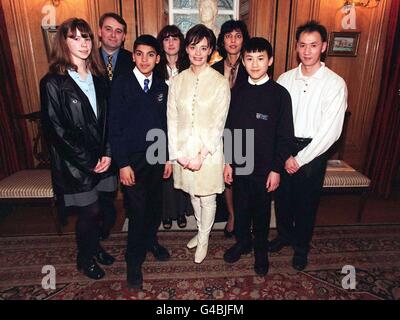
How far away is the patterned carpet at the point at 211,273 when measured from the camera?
2.39 meters

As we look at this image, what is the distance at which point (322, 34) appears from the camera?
2324mm

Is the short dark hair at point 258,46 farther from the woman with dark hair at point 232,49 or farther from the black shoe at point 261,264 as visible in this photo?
the black shoe at point 261,264

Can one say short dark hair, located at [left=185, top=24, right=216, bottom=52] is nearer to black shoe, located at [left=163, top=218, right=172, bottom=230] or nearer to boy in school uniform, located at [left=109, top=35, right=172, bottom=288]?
boy in school uniform, located at [left=109, top=35, right=172, bottom=288]

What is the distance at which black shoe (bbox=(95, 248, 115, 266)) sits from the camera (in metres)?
2.74

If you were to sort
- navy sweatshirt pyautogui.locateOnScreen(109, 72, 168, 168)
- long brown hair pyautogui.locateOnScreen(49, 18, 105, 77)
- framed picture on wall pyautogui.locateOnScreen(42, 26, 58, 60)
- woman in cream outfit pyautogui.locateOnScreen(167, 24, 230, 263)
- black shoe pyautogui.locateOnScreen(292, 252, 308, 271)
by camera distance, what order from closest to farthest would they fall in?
long brown hair pyautogui.locateOnScreen(49, 18, 105, 77) → navy sweatshirt pyautogui.locateOnScreen(109, 72, 168, 168) → woman in cream outfit pyautogui.locateOnScreen(167, 24, 230, 263) → black shoe pyautogui.locateOnScreen(292, 252, 308, 271) → framed picture on wall pyautogui.locateOnScreen(42, 26, 58, 60)

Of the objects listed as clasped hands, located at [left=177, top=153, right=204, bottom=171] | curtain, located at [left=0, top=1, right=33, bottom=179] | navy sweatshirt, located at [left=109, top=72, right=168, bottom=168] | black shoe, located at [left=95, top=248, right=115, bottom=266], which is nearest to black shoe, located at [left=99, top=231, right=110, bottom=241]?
black shoe, located at [left=95, top=248, right=115, bottom=266]

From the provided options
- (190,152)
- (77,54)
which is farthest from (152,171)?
(77,54)

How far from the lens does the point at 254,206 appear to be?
2.49 meters

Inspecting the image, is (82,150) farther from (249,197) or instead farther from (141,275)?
(249,197)

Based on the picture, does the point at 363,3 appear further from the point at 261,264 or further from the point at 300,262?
the point at 261,264

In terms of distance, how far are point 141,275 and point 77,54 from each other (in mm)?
1791

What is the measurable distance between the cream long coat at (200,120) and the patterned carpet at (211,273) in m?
0.75

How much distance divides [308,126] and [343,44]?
2.21m

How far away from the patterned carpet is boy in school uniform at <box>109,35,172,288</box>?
0.93 feet
